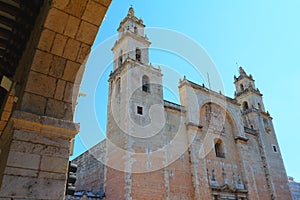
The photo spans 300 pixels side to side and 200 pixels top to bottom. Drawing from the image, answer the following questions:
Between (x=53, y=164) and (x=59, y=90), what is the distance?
0.88 metres

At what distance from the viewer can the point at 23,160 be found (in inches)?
103

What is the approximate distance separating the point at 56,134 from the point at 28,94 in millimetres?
550

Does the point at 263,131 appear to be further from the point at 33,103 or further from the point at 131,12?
the point at 33,103

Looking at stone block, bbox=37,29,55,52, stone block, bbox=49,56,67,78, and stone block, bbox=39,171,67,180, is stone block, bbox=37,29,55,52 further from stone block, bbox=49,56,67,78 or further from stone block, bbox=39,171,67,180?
stone block, bbox=39,171,67,180

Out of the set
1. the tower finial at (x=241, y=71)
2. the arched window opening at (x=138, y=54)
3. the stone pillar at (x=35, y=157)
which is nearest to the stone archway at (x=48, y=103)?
the stone pillar at (x=35, y=157)

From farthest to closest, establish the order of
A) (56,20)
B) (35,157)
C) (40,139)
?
(56,20), (40,139), (35,157)

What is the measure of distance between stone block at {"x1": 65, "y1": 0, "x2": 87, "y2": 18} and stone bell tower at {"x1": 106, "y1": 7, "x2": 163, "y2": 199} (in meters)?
10.7

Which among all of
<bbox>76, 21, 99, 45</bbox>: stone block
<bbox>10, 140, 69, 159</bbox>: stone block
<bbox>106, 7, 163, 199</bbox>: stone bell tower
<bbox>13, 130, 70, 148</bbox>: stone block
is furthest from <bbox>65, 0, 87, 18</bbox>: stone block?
<bbox>106, 7, 163, 199</bbox>: stone bell tower

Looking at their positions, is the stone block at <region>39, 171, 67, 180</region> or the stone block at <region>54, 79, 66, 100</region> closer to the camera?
the stone block at <region>39, 171, 67, 180</region>

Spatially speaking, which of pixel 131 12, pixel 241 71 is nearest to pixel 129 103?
pixel 131 12

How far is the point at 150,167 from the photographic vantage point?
13.7 metres

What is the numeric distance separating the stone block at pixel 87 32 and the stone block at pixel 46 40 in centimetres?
32

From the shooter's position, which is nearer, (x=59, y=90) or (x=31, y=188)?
(x=31, y=188)

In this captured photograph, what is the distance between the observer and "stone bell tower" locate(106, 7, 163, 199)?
13312 mm
